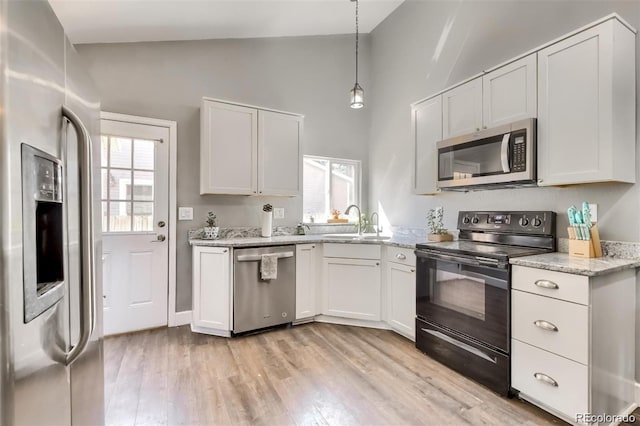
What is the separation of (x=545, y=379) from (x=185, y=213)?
319cm

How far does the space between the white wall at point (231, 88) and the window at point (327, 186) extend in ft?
0.42

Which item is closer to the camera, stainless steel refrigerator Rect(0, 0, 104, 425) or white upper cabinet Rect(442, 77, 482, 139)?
stainless steel refrigerator Rect(0, 0, 104, 425)

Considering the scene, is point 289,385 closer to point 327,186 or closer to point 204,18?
point 327,186

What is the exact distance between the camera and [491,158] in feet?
7.94

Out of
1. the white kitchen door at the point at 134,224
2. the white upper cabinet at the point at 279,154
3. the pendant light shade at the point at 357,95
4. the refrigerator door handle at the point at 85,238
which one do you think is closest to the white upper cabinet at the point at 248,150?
the white upper cabinet at the point at 279,154

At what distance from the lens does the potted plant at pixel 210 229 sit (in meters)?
3.21

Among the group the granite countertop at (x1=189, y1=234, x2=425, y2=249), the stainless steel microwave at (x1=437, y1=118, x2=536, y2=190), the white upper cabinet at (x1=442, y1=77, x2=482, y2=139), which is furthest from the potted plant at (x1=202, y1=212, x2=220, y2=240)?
the white upper cabinet at (x1=442, y1=77, x2=482, y2=139)

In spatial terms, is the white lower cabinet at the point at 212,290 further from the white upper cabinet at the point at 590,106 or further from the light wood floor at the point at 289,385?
the white upper cabinet at the point at 590,106

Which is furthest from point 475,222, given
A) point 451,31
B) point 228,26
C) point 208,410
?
point 228,26

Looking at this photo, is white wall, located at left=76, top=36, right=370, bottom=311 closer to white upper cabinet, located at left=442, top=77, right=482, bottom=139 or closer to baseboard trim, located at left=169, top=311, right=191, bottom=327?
baseboard trim, located at left=169, top=311, right=191, bottom=327

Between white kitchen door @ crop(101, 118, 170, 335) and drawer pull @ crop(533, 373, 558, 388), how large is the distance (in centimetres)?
313

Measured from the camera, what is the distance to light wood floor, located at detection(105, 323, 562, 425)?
180 cm

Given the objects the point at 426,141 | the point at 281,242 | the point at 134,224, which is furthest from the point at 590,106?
the point at 134,224

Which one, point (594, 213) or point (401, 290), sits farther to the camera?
point (401, 290)
